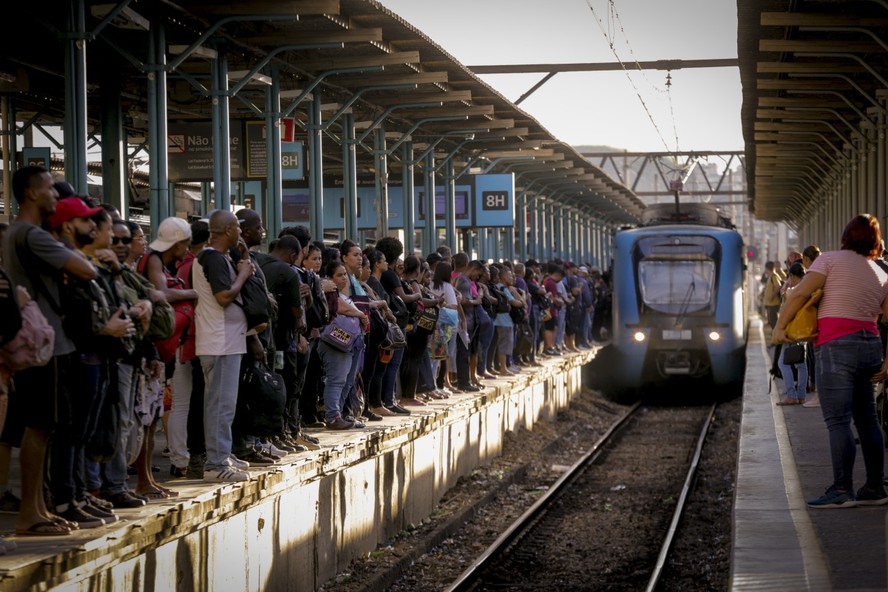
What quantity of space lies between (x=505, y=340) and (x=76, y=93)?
831cm

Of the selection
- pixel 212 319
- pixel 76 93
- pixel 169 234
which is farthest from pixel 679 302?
pixel 169 234

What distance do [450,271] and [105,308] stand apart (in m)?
8.57

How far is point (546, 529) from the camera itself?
13.4 metres

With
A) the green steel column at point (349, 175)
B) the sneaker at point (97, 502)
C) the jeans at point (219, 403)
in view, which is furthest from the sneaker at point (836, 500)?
the green steel column at point (349, 175)

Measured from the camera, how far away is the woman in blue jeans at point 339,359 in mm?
11305

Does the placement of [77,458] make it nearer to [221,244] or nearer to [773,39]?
[221,244]

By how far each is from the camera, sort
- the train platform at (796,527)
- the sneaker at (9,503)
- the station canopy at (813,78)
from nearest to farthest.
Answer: the train platform at (796,527) < the sneaker at (9,503) < the station canopy at (813,78)

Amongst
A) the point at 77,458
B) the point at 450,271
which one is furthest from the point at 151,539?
the point at 450,271

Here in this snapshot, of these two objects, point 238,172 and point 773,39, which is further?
point 238,172

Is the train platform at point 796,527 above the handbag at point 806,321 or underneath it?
underneath

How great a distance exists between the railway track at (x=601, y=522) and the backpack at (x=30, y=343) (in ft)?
15.5

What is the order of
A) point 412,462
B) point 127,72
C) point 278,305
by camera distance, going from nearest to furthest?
point 278,305 < point 412,462 < point 127,72

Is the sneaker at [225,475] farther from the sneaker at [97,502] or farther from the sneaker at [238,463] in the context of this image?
the sneaker at [97,502]

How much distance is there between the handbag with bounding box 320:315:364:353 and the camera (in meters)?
11.2
